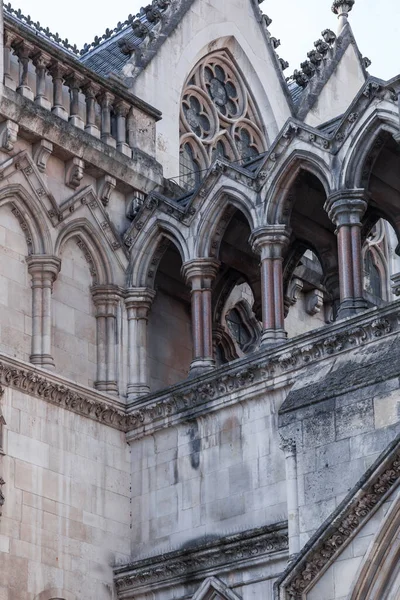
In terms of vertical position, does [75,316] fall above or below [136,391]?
above

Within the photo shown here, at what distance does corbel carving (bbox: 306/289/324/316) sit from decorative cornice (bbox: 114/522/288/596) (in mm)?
6291

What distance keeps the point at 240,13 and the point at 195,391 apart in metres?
8.52

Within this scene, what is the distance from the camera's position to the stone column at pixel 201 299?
23.1 m

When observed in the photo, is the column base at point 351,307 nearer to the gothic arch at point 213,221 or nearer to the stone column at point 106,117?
the gothic arch at point 213,221

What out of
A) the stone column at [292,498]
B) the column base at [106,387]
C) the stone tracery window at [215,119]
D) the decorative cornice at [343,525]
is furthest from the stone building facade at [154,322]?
the decorative cornice at [343,525]

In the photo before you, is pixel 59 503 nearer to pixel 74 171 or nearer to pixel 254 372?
pixel 254 372

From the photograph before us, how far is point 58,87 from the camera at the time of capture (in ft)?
77.8

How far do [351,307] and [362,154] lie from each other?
201cm

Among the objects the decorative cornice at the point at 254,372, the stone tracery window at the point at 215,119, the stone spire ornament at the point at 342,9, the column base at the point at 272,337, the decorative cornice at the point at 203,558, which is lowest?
the decorative cornice at the point at 203,558

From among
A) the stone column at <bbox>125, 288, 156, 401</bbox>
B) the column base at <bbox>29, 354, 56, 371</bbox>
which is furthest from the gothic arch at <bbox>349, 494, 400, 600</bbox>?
the stone column at <bbox>125, 288, 156, 401</bbox>

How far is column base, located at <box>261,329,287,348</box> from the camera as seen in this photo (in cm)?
2203

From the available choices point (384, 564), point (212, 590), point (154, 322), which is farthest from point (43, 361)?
point (384, 564)

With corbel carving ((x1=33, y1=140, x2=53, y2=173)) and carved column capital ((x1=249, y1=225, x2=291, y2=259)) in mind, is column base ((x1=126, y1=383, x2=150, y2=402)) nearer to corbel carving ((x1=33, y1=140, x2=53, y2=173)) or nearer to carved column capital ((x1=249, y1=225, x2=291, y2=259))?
carved column capital ((x1=249, y1=225, x2=291, y2=259))

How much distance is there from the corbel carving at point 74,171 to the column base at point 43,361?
2664 mm
